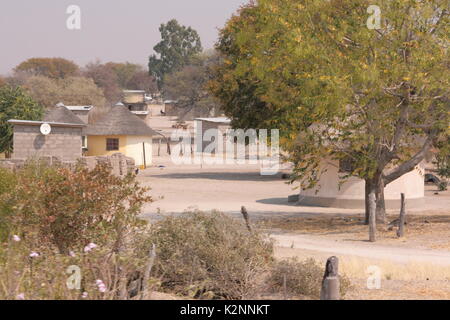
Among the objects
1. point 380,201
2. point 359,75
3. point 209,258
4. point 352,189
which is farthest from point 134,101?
point 209,258

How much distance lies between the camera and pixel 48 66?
5290 inches

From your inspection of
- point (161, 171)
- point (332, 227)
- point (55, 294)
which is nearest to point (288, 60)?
point (332, 227)

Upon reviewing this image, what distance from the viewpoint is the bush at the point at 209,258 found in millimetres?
10484

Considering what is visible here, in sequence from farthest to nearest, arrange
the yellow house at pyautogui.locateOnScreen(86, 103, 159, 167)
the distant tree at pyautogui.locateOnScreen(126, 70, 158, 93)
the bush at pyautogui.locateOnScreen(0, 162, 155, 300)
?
the distant tree at pyautogui.locateOnScreen(126, 70, 158, 93) < the yellow house at pyautogui.locateOnScreen(86, 103, 159, 167) < the bush at pyautogui.locateOnScreen(0, 162, 155, 300)

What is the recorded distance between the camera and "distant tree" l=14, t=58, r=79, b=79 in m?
134

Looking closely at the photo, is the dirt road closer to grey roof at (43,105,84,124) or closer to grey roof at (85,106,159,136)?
grey roof at (85,106,159,136)

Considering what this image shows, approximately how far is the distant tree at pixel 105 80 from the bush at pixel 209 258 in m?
103

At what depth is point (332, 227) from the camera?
23219 millimetres

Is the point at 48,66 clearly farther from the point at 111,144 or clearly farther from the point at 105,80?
the point at 111,144

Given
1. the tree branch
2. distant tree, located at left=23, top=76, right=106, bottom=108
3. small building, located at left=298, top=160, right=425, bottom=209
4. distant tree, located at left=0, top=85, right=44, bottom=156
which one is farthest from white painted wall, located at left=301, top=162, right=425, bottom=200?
distant tree, located at left=23, top=76, right=106, bottom=108

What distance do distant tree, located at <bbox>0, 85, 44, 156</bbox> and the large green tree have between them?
27467 mm

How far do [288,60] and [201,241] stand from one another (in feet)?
37.4

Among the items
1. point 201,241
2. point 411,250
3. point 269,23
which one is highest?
point 269,23

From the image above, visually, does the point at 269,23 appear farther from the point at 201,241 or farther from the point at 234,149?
the point at 234,149
